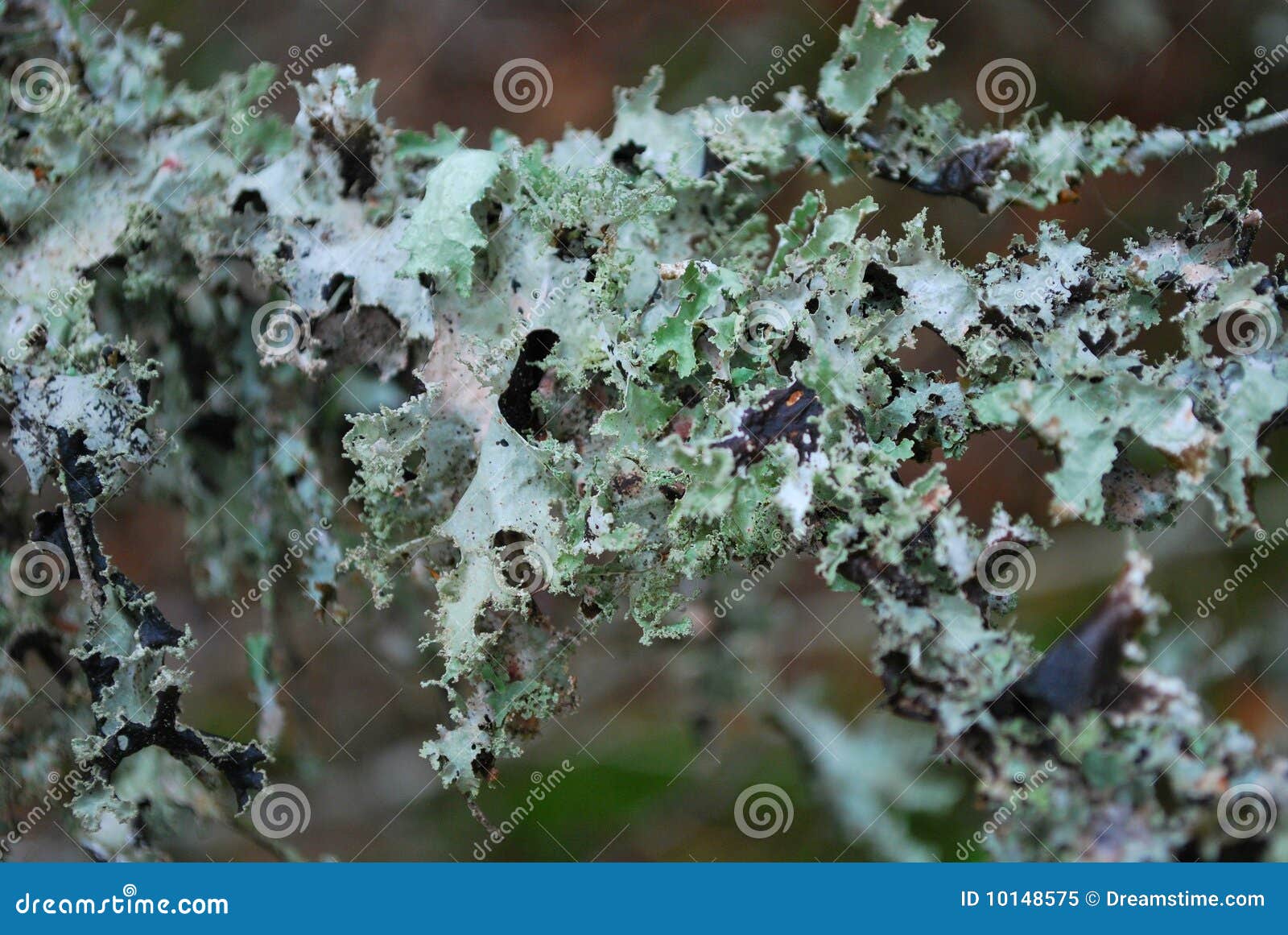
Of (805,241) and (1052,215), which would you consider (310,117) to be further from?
(1052,215)

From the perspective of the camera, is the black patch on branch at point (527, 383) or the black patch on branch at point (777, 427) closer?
the black patch on branch at point (777, 427)

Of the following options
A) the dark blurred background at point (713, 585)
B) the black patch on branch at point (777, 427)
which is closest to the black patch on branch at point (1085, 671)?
the black patch on branch at point (777, 427)

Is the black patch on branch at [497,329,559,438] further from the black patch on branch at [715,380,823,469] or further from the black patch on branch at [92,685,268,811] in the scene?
the black patch on branch at [92,685,268,811]

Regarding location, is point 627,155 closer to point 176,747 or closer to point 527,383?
point 527,383

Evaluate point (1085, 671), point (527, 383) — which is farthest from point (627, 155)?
point (1085, 671)

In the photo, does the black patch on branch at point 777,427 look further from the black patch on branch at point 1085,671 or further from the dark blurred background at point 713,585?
the dark blurred background at point 713,585
